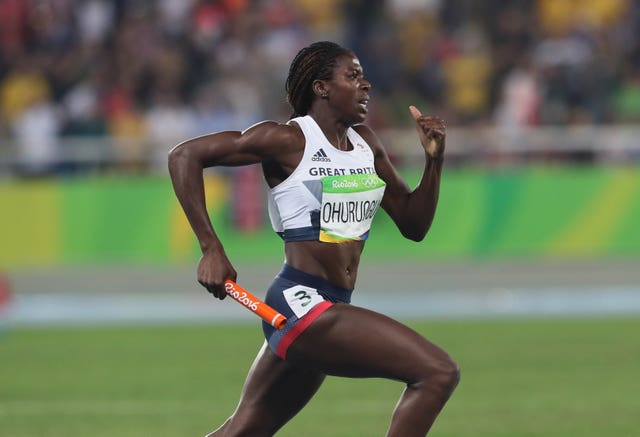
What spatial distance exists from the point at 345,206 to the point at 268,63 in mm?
14008

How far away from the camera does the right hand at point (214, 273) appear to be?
5.91 m

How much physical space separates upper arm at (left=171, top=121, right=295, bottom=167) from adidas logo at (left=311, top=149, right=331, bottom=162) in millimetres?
128

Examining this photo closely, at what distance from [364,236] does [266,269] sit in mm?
13012

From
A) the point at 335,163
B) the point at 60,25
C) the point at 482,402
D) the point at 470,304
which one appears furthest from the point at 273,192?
the point at 60,25

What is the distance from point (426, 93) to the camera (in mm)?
20938

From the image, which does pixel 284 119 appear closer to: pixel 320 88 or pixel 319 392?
pixel 319 392

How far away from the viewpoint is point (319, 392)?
1079 centimetres

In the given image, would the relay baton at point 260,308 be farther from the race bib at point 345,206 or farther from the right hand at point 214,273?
the race bib at point 345,206

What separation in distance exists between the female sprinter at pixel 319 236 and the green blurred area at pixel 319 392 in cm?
235

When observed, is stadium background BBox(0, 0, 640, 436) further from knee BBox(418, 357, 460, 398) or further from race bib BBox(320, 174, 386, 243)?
knee BBox(418, 357, 460, 398)

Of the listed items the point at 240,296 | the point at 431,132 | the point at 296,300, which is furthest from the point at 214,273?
the point at 431,132

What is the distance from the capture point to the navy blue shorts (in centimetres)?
612

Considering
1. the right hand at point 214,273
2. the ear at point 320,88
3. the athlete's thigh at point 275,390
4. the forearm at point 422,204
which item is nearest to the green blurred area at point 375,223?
the forearm at point 422,204

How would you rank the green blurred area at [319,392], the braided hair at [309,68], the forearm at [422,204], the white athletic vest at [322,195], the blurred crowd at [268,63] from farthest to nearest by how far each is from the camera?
the blurred crowd at [268,63] → the green blurred area at [319,392] → the forearm at [422,204] → the braided hair at [309,68] → the white athletic vest at [322,195]
